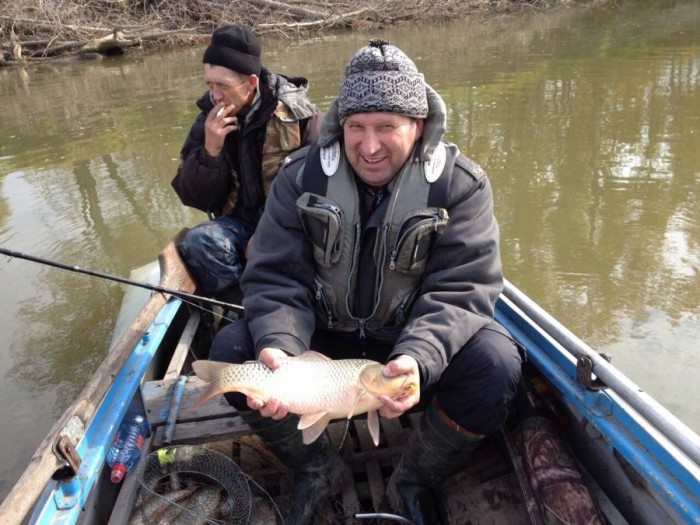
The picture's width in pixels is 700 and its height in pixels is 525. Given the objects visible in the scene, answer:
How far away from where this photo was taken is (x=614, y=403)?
7.54ft

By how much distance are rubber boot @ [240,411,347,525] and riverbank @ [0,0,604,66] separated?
20639 mm

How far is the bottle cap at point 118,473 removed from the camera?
2.64 metres

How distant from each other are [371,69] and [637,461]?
69.4 inches

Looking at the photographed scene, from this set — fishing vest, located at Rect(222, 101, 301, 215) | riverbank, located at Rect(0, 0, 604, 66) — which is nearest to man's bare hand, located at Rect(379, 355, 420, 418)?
fishing vest, located at Rect(222, 101, 301, 215)

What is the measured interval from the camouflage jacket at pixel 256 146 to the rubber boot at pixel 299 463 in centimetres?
179

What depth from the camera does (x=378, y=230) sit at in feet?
8.52

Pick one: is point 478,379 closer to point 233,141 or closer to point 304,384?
point 304,384

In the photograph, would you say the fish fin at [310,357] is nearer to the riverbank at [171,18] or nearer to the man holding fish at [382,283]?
the man holding fish at [382,283]

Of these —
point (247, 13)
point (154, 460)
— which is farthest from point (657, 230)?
point (247, 13)

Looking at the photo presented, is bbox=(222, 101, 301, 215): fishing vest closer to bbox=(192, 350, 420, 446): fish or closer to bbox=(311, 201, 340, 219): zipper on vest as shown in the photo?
bbox=(311, 201, 340, 219): zipper on vest

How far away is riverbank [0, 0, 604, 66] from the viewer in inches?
784

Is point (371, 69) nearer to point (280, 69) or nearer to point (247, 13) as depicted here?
point (280, 69)

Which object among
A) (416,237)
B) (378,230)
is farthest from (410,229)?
(378,230)

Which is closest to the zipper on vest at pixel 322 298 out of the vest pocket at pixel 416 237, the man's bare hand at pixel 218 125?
the vest pocket at pixel 416 237
